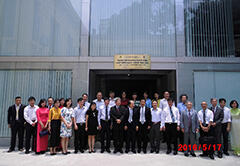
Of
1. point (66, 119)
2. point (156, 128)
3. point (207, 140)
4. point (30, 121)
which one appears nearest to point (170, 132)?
point (156, 128)

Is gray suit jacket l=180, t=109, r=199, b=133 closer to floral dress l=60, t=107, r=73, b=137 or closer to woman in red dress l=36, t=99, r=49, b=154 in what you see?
floral dress l=60, t=107, r=73, b=137

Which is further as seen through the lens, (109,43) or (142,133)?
(109,43)

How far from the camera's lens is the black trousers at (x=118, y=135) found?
230 inches

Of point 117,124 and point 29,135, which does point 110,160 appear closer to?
point 117,124

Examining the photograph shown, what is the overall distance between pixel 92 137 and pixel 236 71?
6.41m

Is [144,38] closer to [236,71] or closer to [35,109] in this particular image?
[236,71]

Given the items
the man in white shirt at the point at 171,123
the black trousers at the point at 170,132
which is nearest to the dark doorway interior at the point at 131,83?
the man in white shirt at the point at 171,123

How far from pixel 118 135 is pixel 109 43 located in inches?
152

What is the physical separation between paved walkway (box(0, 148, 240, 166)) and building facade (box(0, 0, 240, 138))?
245 centimetres

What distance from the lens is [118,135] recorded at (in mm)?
5883

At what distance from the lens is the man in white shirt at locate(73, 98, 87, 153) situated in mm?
5844

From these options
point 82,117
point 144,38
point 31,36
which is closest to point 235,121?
point 144,38

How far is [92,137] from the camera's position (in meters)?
5.86

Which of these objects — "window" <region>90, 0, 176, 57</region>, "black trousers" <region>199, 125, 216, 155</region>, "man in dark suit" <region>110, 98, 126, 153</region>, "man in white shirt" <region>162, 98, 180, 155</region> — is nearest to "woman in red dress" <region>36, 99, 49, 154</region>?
"man in dark suit" <region>110, 98, 126, 153</region>
